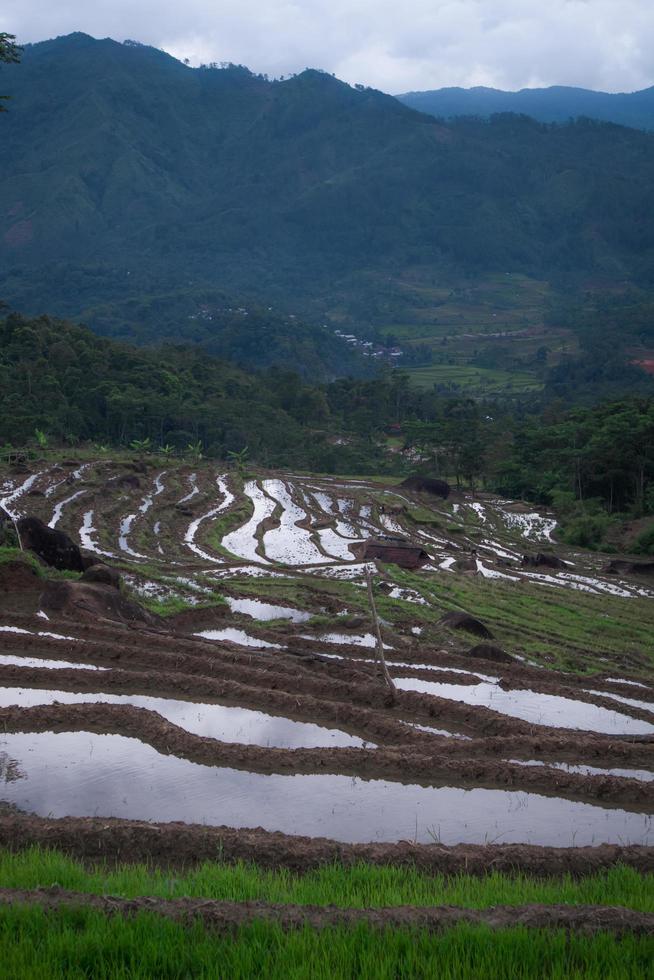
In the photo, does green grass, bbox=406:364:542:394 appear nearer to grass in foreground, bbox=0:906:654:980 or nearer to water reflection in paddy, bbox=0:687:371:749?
water reflection in paddy, bbox=0:687:371:749

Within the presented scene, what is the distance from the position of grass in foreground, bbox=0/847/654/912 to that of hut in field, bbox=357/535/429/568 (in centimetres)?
2183

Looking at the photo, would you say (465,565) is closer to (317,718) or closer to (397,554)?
(397,554)

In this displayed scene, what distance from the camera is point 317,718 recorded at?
31.8 ft

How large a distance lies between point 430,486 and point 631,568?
18.0 meters

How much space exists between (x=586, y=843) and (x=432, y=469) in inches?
2095

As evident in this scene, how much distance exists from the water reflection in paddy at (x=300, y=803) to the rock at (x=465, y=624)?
9053mm

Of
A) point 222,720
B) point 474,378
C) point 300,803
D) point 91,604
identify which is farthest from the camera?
point 474,378

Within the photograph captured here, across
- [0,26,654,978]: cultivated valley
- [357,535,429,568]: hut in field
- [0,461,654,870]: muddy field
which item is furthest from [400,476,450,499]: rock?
[0,461,654,870]: muddy field

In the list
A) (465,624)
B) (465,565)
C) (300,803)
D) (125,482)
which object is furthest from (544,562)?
(300,803)

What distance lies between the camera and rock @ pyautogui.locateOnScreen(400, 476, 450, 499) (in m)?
47.8

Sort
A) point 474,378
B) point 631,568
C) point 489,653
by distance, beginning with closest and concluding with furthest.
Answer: point 489,653 < point 631,568 < point 474,378

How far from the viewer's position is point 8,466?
38.4m

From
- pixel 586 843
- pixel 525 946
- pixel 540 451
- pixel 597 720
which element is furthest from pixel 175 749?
pixel 540 451

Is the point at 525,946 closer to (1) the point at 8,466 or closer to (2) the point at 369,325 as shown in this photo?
(1) the point at 8,466
